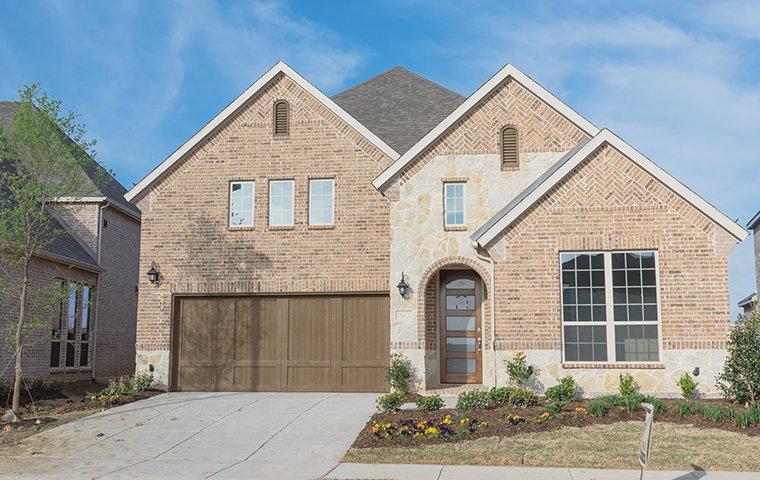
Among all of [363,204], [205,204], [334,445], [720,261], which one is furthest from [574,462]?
[205,204]

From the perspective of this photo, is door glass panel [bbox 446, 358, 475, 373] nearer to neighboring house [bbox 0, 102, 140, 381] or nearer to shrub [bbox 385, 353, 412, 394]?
shrub [bbox 385, 353, 412, 394]

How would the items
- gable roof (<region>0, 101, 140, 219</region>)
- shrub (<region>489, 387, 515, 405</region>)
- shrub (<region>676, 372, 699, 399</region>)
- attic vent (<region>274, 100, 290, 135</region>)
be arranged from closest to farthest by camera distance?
shrub (<region>489, 387, 515, 405</region>), shrub (<region>676, 372, 699, 399</region>), attic vent (<region>274, 100, 290, 135</region>), gable roof (<region>0, 101, 140, 219</region>)

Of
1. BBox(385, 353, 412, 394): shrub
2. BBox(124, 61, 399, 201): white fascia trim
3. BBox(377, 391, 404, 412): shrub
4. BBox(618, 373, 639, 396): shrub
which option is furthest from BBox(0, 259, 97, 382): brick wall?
BBox(618, 373, 639, 396): shrub

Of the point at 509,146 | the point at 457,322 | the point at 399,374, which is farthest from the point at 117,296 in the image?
the point at 509,146

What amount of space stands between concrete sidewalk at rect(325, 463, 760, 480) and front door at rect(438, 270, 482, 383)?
24.2ft

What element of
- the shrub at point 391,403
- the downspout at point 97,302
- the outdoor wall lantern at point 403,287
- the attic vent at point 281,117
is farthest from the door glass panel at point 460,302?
the downspout at point 97,302

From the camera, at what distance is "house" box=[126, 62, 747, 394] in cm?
1526

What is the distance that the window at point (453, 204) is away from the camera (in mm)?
17625

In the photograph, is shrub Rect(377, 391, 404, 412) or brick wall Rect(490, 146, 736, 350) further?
brick wall Rect(490, 146, 736, 350)

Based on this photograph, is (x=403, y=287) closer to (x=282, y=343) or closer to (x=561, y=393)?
(x=282, y=343)

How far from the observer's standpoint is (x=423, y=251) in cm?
1742

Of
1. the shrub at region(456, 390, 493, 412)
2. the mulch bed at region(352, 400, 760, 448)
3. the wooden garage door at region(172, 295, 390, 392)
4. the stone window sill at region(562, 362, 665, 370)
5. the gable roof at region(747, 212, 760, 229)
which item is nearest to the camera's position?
the mulch bed at region(352, 400, 760, 448)

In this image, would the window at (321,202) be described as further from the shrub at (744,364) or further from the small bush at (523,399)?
the shrub at (744,364)

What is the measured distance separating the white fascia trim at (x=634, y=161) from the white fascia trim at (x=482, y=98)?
2465 mm
